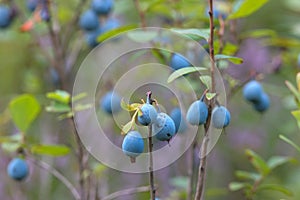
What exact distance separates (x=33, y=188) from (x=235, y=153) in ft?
2.63

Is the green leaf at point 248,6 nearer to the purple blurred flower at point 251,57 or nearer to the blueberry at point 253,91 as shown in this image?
the blueberry at point 253,91

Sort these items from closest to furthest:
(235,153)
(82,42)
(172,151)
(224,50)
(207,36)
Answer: (207,36)
(224,50)
(172,151)
(82,42)
(235,153)

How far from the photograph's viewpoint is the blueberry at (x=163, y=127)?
821 millimetres

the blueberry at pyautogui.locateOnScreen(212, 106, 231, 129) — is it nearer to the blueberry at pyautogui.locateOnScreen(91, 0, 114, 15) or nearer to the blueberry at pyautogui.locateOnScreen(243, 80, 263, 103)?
the blueberry at pyautogui.locateOnScreen(243, 80, 263, 103)

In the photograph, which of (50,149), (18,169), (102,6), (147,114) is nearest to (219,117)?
(147,114)

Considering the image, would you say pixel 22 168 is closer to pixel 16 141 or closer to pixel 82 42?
pixel 16 141

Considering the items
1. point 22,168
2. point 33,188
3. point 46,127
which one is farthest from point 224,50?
point 33,188

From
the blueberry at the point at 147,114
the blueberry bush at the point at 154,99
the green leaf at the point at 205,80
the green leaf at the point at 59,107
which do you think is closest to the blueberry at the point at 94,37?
the blueberry bush at the point at 154,99

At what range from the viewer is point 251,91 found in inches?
48.8

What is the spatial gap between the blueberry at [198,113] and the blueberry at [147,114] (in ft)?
0.32

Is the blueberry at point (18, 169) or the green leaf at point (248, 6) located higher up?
the green leaf at point (248, 6)

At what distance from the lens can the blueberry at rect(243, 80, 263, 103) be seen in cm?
124

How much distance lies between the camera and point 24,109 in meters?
1.29

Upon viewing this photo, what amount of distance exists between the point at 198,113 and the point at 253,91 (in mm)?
386
